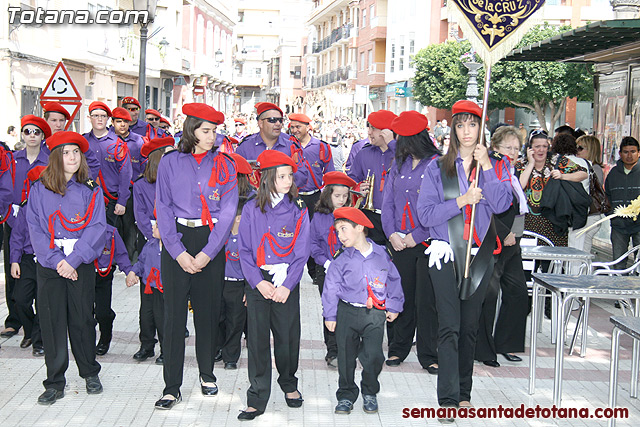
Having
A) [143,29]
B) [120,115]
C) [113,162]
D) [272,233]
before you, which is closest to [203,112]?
[272,233]

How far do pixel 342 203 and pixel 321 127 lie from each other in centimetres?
2590

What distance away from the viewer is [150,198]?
7004mm

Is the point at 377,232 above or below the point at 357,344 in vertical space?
above

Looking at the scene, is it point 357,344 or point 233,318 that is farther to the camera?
point 233,318

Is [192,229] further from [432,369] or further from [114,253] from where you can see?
[432,369]

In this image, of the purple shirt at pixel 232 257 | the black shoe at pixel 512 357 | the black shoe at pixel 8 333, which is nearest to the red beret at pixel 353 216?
the purple shirt at pixel 232 257

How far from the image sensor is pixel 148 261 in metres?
6.53

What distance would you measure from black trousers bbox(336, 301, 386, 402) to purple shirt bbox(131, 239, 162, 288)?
64.9 inches

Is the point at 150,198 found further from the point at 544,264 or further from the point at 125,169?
the point at 544,264

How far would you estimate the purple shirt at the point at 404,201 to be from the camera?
22.3 ft

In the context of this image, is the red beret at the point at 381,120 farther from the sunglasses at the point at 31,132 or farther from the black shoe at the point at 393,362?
the sunglasses at the point at 31,132

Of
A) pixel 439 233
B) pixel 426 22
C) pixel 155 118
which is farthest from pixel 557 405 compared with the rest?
pixel 426 22

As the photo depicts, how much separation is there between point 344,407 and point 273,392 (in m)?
0.73

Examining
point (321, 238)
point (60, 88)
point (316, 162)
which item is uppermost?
point (60, 88)
